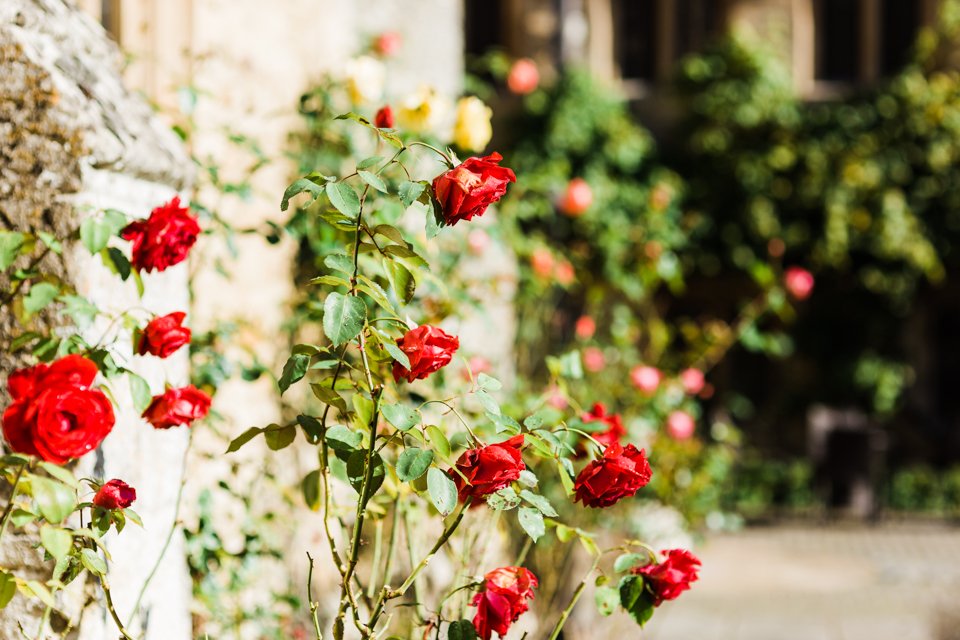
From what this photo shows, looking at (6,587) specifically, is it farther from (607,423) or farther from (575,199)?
(575,199)

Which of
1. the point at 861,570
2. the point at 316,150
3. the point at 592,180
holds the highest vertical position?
the point at 316,150

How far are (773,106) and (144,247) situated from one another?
389 inches

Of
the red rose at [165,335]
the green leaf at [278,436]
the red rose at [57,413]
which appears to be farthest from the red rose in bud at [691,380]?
the red rose at [57,413]

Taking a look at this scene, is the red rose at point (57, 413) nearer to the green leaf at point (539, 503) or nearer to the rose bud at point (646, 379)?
the green leaf at point (539, 503)

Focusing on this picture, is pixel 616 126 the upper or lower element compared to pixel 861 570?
upper

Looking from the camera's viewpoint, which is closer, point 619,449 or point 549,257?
point 619,449

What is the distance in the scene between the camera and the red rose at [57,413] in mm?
1520

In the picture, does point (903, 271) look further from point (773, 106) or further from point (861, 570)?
point (861, 570)

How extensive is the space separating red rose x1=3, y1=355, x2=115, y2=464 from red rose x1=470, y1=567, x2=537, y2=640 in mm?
574

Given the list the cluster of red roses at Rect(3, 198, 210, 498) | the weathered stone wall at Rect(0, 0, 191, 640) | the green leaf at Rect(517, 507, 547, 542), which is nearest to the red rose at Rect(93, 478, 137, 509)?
the cluster of red roses at Rect(3, 198, 210, 498)

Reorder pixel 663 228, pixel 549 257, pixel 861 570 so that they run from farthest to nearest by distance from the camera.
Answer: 1. pixel 861 570
2. pixel 663 228
3. pixel 549 257

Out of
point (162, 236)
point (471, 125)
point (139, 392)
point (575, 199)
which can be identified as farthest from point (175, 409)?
point (575, 199)

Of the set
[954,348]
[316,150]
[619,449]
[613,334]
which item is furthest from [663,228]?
[954,348]

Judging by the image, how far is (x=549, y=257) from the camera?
4094mm
